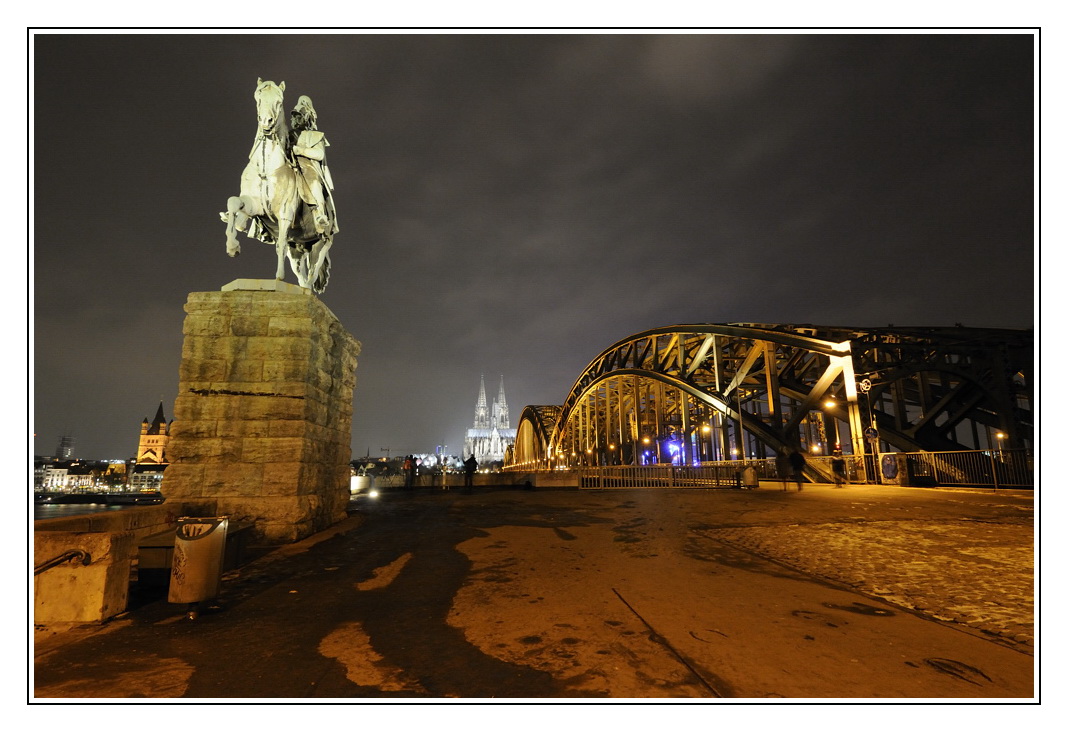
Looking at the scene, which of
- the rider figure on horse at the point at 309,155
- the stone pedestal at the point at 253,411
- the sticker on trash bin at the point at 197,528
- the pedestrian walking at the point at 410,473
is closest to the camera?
the sticker on trash bin at the point at 197,528

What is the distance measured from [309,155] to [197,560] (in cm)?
701

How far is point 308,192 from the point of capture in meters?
8.21

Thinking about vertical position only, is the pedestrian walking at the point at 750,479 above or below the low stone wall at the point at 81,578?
below

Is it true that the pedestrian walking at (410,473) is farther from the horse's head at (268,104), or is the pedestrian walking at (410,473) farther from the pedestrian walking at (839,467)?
the pedestrian walking at (839,467)

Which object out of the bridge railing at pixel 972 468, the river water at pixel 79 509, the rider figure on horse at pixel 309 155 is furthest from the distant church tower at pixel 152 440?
the bridge railing at pixel 972 468

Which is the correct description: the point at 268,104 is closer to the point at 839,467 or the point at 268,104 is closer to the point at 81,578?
the point at 81,578

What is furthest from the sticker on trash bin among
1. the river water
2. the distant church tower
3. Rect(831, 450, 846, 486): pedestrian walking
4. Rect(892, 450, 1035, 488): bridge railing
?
the distant church tower

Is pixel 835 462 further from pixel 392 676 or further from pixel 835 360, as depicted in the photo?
pixel 392 676

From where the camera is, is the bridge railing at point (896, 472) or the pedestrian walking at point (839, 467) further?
the pedestrian walking at point (839, 467)

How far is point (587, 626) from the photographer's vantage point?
3.30 m

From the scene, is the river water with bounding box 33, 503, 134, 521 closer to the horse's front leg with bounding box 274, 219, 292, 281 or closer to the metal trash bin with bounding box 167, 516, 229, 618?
the metal trash bin with bounding box 167, 516, 229, 618

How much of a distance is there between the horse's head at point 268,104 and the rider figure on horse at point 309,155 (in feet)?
2.30

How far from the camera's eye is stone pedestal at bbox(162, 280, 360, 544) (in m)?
6.39

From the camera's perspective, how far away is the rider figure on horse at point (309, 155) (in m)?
8.19
